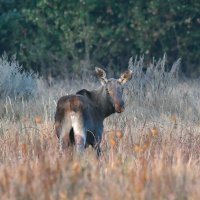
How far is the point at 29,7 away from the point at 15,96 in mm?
11940

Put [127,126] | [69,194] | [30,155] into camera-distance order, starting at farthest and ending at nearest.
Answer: [127,126]
[30,155]
[69,194]

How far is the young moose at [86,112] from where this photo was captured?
9.78 meters

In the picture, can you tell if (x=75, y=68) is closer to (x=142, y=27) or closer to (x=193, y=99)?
(x=142, y=27)

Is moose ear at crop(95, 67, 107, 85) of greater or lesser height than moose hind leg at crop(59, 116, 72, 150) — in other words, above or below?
above

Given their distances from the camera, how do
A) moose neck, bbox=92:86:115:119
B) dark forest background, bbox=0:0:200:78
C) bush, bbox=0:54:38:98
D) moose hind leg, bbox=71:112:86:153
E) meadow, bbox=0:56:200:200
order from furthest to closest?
dark forest background, bbox=0:0:200:78 → bush, bbox=0:54:38:98 → moose neck, bbox=92:86:115:119 → moose hind leg, bbox=71:112:86:153 → meadow, bbox=0:56:200:200

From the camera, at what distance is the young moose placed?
978 cm

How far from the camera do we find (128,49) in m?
27.9

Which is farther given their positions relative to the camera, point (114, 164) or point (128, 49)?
point (128, 49)

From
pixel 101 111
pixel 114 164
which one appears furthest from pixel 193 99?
Answer: pixel 114 164

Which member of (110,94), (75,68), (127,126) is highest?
(110,94)

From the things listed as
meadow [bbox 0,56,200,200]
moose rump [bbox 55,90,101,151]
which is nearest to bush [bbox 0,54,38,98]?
meadow [bbox 0,56,200,200]

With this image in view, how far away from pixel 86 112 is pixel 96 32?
698 inches

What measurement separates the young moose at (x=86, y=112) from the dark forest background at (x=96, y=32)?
53.6 ft

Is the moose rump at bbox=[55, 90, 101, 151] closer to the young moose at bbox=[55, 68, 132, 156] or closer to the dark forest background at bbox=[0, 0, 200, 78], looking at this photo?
the young moose at bbox=[55, 68, 132, 156]
